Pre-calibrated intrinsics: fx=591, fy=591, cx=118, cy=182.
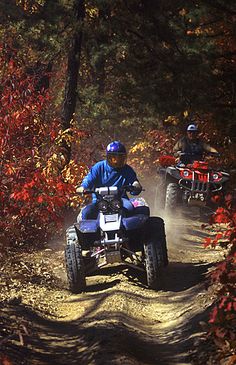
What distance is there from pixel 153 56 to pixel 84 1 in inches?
91.9

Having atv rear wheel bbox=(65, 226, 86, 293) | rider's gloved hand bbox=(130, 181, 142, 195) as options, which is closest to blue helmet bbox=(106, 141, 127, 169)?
rider's gloved hand bbox=(130, 181, 142, 195)

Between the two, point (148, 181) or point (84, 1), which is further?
point (148, 181)

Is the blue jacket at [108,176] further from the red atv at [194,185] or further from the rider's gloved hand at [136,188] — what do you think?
the red atv at [194,185]

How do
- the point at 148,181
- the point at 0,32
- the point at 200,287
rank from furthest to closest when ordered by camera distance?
the point at 148,181, the point at 0,32, the point at 200,287

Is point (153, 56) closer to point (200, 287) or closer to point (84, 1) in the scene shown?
point (84, 1)

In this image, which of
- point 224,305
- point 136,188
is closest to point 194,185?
point 136,188

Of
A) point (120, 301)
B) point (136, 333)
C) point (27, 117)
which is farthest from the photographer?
point (27, 117)

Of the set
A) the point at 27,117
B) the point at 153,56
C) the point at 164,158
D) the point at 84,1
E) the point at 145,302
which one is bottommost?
the point at 145,302

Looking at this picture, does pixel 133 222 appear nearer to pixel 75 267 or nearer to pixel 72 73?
pixel 75 267

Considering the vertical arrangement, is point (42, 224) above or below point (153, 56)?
below

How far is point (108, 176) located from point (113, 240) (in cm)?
144

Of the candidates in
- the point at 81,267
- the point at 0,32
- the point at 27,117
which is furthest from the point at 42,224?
the point at 0,32

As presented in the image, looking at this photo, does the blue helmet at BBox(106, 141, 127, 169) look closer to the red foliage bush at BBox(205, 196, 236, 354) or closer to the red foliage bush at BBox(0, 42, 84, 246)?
the red foliage bush at BBox(0, 42, 84, 246)

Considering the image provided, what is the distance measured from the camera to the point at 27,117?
10609mm
